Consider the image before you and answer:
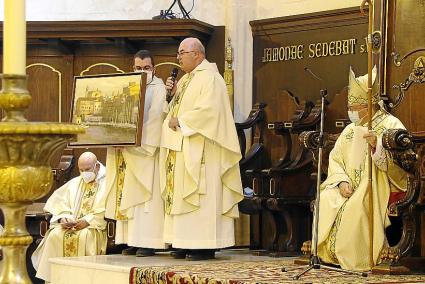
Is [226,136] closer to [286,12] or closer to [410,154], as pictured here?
[410,154]

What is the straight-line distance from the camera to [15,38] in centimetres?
245

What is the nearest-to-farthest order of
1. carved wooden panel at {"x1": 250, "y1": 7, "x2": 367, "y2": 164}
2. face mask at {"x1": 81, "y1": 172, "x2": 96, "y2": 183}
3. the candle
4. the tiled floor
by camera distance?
the candle → the tiled floor → carved wooden panel at {"x1": 250, "y1": 7, "x2": 367, "y2": 164} → face mask at {"x1": 81, "y1": 172, "x2": 96, "y2": 183}

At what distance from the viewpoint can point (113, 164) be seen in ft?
28.8

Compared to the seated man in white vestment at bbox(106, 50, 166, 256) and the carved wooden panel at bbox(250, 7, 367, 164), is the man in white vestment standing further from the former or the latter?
the carved wooden panel at bbox(250, 7, 367, 164)

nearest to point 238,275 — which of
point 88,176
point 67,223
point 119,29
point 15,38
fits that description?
point 67,223

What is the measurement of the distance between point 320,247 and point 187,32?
3617 millimetres

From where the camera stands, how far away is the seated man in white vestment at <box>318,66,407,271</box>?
721 centimetres

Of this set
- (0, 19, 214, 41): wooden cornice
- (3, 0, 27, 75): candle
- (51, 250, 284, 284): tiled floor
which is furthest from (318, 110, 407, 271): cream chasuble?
(3, 0, 27, 75): candle

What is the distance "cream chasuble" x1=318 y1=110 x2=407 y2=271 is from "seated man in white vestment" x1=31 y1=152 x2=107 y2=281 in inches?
105

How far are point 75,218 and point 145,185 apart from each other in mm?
1535

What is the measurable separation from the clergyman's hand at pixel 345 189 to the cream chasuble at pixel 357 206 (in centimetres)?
4

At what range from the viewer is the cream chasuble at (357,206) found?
721cm

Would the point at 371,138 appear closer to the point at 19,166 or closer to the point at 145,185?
the point at 145,185

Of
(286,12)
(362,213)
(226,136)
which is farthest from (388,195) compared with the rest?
(286,12)
